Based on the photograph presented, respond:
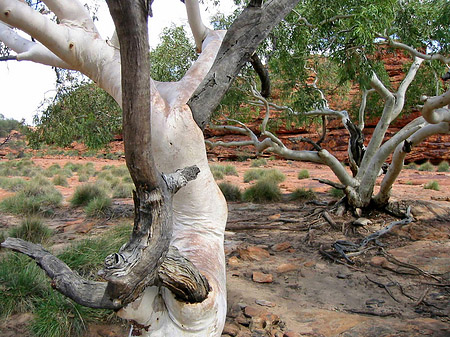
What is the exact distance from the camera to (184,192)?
9.06 feet

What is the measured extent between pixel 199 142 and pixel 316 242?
3943 millimetres

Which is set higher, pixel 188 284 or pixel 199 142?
pixel 199 142

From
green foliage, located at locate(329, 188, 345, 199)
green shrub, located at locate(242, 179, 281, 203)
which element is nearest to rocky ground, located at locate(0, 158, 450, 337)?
green shrub, located at locate(242, 179, 281, 203)

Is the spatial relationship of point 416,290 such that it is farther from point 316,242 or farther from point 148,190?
point 148,190

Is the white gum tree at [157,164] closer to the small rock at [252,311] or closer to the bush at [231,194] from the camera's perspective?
the small rock at [252,311]

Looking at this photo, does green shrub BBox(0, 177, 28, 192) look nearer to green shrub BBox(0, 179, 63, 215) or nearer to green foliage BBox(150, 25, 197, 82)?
green shrub BBox(0, 179, 63, 215)

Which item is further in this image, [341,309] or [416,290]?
[416,290]

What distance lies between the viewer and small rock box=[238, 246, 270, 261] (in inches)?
211

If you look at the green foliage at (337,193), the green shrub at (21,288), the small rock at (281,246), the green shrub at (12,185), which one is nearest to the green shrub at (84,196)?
the green shrub at (12,185)

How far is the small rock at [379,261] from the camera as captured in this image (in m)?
5.02

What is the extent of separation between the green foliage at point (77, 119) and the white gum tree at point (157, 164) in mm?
2213

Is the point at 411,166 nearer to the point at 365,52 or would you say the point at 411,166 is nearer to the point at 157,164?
the point at 365,52

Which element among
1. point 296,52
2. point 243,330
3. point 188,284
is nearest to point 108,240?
point 243,330

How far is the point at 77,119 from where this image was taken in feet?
20.0
